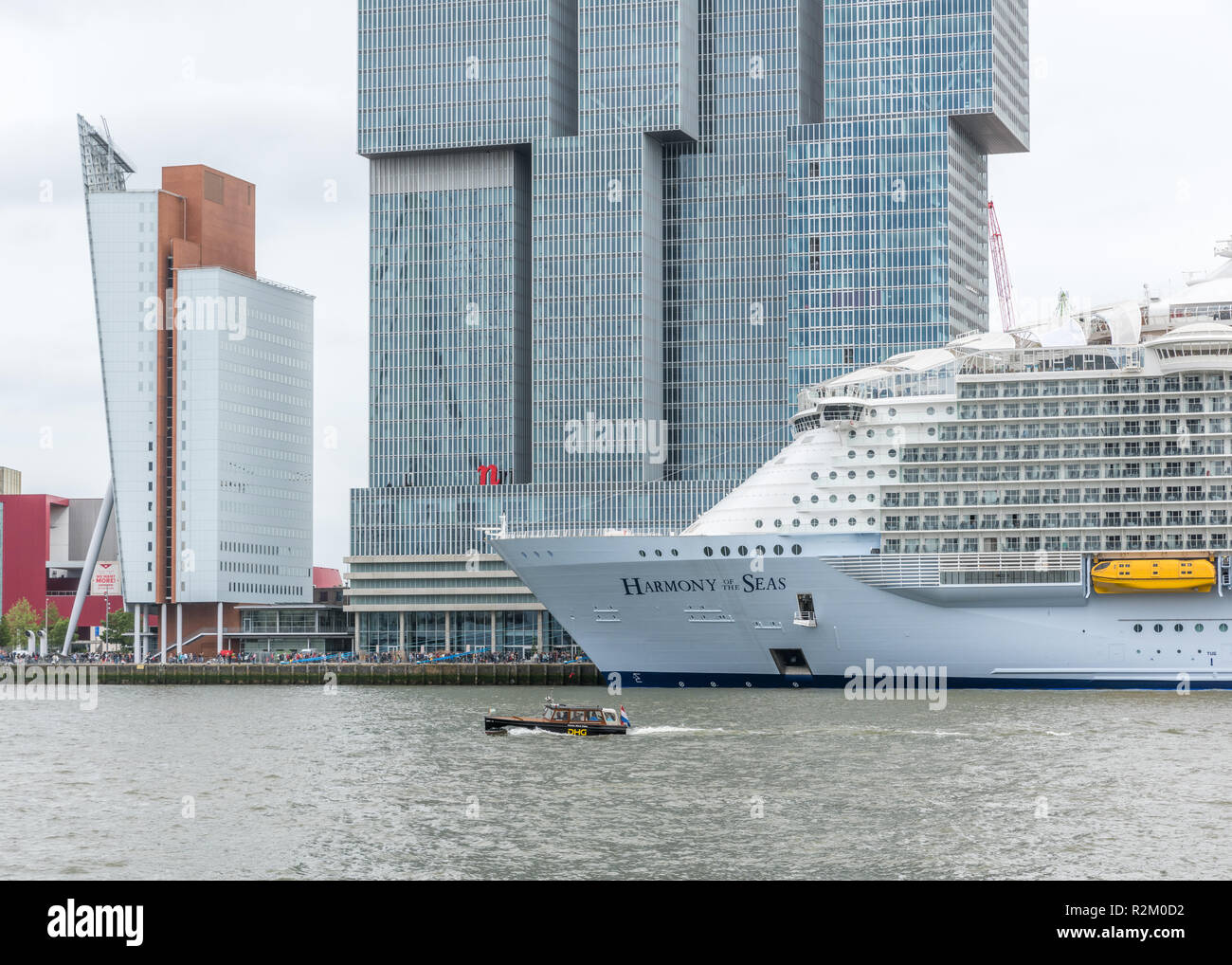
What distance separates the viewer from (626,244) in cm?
16512

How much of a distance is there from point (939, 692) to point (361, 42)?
114347 millimetres

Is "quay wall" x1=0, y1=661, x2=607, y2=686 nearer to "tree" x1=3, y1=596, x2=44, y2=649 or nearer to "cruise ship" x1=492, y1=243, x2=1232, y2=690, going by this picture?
"cruise ship" x1=492, y1=243, x2=1232, y2=690

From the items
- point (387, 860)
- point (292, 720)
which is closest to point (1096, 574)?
point (292, 720)

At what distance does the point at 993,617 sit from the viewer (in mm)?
91438

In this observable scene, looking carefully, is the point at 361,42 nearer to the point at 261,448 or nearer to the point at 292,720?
the point at 261,448

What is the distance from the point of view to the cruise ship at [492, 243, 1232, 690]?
296ft

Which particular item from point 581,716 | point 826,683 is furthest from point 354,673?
point 581,716

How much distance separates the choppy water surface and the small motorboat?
99 centimetres

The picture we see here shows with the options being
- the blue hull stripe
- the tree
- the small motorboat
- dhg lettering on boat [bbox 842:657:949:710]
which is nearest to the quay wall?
the blue hull stripe
